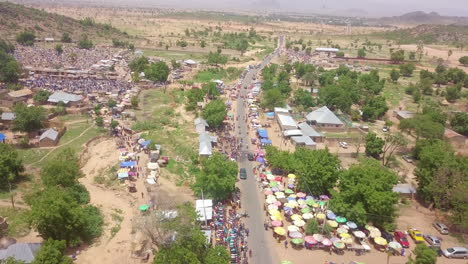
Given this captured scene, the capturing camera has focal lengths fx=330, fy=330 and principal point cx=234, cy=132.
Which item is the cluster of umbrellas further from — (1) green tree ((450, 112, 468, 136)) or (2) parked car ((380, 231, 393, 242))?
(1) green tree ((450, 112, 468, 136))

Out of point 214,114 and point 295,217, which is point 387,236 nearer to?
point 295,217

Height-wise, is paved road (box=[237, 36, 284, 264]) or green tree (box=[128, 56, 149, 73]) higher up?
green tree (box=[128, 56, 149, 73])

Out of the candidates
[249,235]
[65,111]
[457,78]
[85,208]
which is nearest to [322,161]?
[249,235]

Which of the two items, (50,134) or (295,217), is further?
(50,134)

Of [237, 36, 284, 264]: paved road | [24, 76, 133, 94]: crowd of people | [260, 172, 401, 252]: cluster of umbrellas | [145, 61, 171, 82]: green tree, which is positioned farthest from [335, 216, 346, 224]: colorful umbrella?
[145, 61, 171, 82]: green tree

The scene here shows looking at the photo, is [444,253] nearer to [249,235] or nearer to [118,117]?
[249,235]

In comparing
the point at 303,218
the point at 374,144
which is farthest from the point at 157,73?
the point at 303,218
